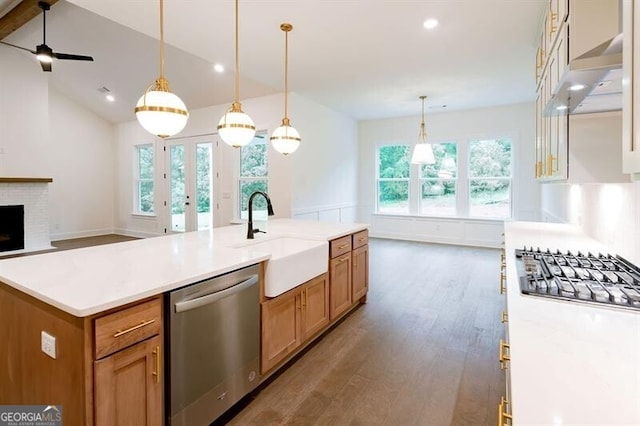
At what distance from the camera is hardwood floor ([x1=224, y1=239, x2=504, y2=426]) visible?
200 cm

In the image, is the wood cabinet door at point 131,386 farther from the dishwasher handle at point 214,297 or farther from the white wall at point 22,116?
the white wall at point 22,116

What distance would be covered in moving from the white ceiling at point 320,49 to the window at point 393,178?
39.7 inches

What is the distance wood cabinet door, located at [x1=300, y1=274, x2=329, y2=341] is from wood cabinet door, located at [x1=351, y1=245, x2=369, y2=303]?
0.65m

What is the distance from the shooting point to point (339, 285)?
3.13 m

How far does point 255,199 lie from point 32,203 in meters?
4.42

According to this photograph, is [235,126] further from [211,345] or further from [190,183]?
[190,183]

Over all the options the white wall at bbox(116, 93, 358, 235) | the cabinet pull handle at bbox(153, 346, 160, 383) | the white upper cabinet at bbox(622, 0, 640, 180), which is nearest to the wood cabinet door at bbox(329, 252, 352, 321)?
the cabinet pull handle at bbox(153, 346, 160, 383)

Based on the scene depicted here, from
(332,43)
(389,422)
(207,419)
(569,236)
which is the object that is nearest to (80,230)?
(332,43)

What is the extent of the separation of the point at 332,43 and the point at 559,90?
112 inches

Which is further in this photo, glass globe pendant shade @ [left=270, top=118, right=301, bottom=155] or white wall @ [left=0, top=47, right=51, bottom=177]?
white wall @ [left=0, top=47, right=51, bottom=177]

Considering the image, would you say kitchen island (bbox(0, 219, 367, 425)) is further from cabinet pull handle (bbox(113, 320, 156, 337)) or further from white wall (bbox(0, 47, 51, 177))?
white wall (bbox(0, 47, 51, 177))

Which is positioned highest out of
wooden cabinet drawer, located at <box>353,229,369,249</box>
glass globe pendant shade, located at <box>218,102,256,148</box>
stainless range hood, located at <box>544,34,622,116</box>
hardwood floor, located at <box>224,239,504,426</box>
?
glass globe pendant shade, located at <box>218,102,256,148</box>

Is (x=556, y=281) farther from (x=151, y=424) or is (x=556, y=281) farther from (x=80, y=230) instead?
(x=80, y=230)

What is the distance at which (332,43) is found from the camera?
150 inches
